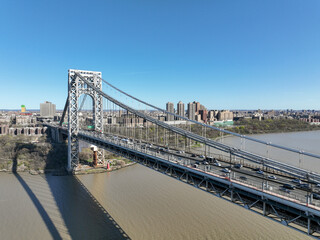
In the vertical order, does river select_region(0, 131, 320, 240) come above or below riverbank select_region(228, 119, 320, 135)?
below

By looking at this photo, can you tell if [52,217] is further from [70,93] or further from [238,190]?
[70,93]

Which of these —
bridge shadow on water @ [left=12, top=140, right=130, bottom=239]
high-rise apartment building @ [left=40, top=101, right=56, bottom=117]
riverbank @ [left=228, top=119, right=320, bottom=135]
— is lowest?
bridge shadow on water @ [left=12, top=140, right=130, bottom=239]

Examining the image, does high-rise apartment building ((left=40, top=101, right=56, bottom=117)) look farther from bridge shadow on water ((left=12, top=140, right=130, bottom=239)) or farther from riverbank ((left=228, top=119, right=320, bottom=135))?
bridge shadow on water ((left=12, top=140, right=130, bottom=239))

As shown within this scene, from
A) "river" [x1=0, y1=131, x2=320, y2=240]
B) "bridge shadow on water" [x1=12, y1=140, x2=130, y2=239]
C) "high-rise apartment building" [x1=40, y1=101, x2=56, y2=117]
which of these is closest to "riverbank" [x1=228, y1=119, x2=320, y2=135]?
"river" [x1=0, y1=131, x2=320, y2=240]

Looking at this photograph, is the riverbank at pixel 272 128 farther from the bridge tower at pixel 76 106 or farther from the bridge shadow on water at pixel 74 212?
the bridge shadow on water at pixel 74 212

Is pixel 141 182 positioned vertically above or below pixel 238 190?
below

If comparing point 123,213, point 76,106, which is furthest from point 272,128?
point 123,213

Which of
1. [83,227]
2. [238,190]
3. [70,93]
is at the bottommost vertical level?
[83,227]

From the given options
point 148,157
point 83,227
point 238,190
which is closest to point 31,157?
point 83,227
